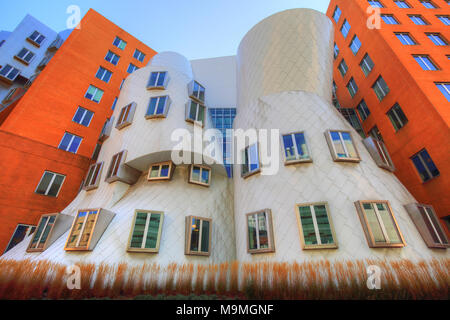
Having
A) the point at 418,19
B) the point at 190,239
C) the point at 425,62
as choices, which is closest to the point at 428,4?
the point at 418,19

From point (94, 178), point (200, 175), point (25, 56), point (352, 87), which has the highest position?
point (25, 56)

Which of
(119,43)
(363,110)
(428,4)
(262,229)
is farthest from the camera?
(119,43)

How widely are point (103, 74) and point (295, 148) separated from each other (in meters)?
22.1

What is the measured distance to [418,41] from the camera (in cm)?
1658

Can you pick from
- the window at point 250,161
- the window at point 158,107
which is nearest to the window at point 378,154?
the window at point 250,161

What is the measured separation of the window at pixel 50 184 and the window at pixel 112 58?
48.9 feet

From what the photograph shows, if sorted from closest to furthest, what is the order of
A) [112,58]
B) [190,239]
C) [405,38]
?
[190,239] < [405,38] < [112,58]

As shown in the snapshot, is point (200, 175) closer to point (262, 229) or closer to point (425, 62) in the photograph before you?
point (262, 229)

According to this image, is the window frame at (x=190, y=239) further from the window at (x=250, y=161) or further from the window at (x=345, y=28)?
the window at (x=345, y=28)

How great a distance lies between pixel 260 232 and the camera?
32.9 ft

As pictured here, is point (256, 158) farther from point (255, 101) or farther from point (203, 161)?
point (255, 101)

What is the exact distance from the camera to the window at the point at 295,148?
10.8 meters

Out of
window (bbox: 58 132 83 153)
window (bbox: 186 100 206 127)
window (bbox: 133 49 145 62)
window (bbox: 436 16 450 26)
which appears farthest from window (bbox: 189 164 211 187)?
window (bbox: 436 16 450 26)

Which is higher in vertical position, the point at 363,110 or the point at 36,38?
the point at 36,38
